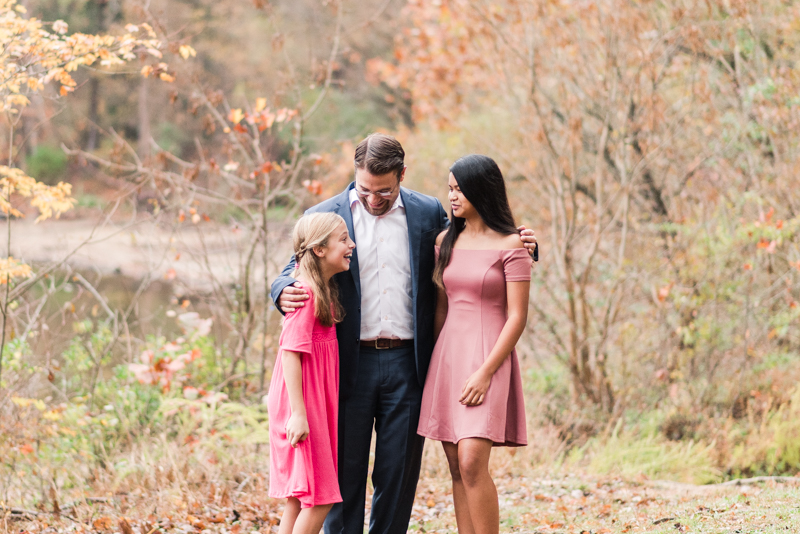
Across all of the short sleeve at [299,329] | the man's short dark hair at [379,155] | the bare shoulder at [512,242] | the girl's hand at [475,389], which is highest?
the man's short dark hair at [379,155]

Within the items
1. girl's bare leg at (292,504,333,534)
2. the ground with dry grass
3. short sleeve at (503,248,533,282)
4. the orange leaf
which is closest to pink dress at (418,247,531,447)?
short sleeve at (503,248,533,282)

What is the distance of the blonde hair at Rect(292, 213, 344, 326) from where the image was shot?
119 inches

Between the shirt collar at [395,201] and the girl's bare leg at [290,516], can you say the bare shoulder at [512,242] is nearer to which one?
the shirt collar at [395,201]

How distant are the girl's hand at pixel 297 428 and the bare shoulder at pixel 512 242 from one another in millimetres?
1138

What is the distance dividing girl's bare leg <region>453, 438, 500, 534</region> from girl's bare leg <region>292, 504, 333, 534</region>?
24.6 inches

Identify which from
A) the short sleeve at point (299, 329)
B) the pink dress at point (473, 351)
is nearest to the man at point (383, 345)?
the pink dress at point (473, 351)

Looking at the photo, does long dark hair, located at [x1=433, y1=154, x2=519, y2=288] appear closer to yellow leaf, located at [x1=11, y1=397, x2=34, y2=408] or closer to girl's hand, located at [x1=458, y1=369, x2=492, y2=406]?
girl's hand, located at [x1=458, y1=369, x2=492, y2=406]

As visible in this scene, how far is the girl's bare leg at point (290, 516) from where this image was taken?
302 cm

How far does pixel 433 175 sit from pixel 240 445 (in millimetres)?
6932

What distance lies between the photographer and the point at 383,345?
324cm

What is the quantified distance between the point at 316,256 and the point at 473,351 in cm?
80

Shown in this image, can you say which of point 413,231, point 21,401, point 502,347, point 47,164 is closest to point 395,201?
point 413,231

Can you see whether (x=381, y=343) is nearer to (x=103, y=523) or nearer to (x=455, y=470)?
(x=455, y=470)

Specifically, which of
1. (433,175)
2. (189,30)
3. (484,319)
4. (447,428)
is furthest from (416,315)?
(189,30)
